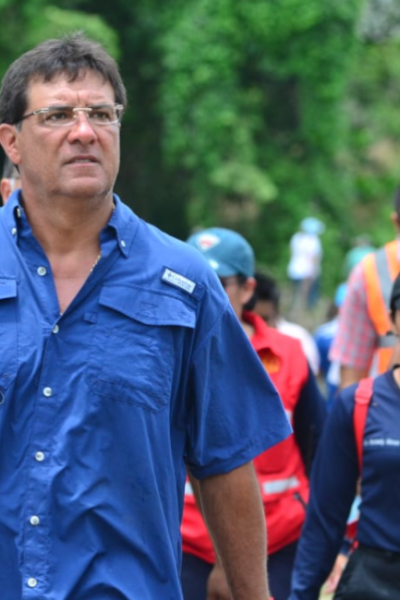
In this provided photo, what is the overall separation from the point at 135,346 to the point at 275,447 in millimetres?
2656

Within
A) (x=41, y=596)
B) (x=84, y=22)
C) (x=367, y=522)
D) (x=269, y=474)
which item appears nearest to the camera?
(x=41, y=596)

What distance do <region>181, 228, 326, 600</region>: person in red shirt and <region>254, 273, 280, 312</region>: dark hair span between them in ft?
7.65

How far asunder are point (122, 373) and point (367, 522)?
1.79 meters

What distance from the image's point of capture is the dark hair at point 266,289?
8.52 metres

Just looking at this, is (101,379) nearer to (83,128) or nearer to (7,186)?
(83,128)

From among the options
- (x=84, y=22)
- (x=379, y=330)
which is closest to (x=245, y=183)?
(x=84, y=22)

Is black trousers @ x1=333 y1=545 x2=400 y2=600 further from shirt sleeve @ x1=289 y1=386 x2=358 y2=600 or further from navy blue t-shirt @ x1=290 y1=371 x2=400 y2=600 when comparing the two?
shirt sleeve @ x1=289 y1=386 x2=358 y2=600

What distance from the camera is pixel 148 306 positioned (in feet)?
11.4

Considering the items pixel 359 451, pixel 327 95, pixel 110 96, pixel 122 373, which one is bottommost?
pixel 359 451

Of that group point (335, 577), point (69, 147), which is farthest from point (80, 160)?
point (335, 577)

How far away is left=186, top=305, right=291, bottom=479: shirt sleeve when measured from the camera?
3648 millimetres

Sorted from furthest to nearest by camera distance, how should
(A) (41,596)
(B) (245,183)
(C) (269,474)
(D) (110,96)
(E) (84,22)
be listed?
(B) (245,183) → (E) (84,22) → (C) (269,474) → (D) (110,96) → (A) (41,596)

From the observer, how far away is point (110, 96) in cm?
358

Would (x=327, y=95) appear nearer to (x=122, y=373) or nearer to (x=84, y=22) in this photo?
(x=84, y=22)
